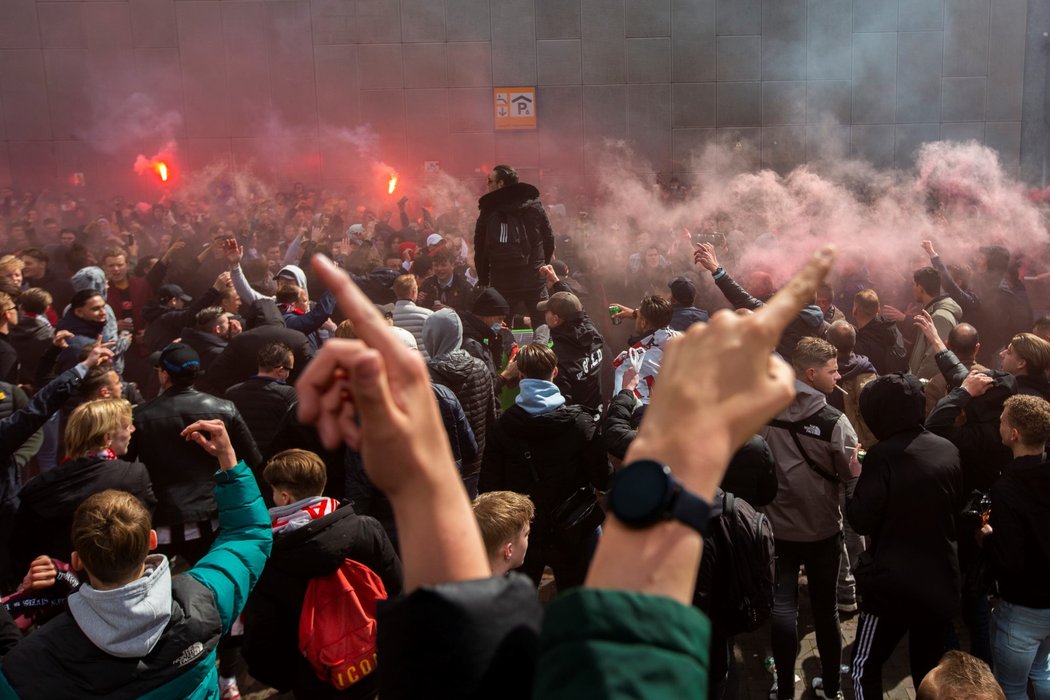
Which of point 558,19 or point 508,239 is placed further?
point 558,19

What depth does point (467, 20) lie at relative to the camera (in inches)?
598

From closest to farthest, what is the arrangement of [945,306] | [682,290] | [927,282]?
1. [682,290]
2. [945,306]
3. [927,282]

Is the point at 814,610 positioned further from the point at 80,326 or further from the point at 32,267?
the point at 32,267

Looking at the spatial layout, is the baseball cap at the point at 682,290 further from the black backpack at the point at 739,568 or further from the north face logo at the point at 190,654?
the north face logo at the point at 190,654

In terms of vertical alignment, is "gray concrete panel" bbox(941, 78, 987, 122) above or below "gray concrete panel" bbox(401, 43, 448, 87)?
below

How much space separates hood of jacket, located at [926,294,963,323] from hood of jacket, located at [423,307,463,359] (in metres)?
3.82

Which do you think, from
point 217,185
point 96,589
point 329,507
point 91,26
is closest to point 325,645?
point 329,507

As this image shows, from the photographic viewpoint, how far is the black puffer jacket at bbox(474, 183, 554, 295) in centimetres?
801

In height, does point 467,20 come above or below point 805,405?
above

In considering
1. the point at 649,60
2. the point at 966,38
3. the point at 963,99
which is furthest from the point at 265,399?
the point at 966,38

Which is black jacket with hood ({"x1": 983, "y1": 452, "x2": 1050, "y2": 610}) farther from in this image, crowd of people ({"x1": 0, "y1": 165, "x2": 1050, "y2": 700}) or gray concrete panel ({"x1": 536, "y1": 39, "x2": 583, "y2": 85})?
gray concrete panel ({"x1": 536, "y1": 39, "x2": 583, "y2": 85})

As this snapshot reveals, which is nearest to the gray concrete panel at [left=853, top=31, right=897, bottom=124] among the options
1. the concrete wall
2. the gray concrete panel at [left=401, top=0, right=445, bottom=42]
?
the concrete wall

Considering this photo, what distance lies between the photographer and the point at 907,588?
375 centimetres

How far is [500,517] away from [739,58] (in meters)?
13.7
